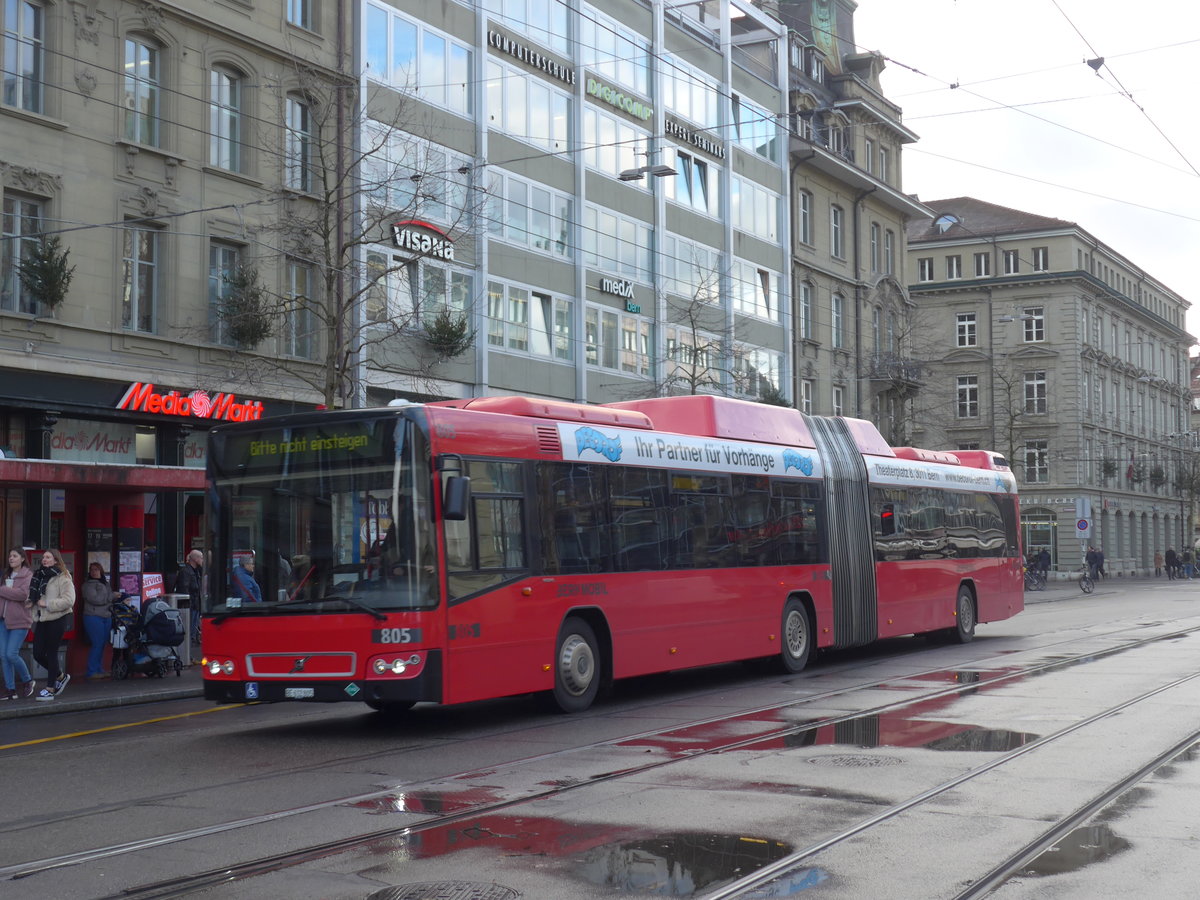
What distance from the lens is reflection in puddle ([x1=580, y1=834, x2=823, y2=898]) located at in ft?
22.3

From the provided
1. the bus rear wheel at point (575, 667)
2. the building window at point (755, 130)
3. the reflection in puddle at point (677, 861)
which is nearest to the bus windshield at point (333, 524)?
the bus rear wheel at point (575, 667)

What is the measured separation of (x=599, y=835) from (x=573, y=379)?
91.9 feet

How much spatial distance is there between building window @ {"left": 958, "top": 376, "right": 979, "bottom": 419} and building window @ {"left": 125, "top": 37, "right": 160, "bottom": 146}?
64152mm

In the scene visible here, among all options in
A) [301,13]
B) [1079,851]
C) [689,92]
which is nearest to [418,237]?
[301,13]

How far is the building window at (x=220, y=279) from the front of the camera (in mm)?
25156

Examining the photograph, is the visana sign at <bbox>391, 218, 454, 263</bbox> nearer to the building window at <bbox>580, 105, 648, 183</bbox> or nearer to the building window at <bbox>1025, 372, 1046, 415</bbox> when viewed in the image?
the building window at <bbox>580, 105, 648, 183</bbox>

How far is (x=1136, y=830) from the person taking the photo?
803 centimetres

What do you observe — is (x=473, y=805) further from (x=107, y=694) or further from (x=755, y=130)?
(x=755, y=130)

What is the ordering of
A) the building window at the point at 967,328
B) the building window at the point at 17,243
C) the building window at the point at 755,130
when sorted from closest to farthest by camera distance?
1. the building window at the point at 17,243
2. the building window at the point at 755,130
3. the building window at the point at 967,328

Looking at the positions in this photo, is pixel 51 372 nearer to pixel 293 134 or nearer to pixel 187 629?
pixel 187 629

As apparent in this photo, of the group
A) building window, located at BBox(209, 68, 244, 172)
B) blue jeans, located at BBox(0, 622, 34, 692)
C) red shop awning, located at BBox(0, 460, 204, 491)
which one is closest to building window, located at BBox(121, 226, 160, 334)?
building window, located at BBox(209, 68, 244, 172)

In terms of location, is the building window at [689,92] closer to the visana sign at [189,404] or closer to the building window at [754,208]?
the building window at [754,208]

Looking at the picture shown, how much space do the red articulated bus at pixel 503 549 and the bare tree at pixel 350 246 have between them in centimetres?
749

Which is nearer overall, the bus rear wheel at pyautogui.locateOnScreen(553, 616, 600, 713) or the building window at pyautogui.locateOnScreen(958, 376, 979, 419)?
the bus rear wheel at pyautogui.locateOnScreen(553, 616, 600, 713)
